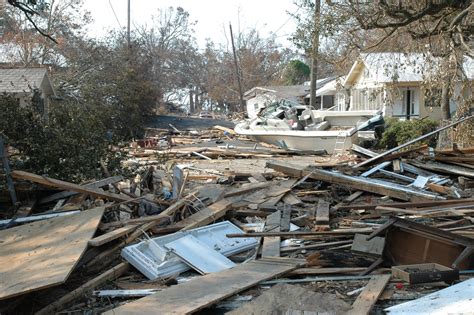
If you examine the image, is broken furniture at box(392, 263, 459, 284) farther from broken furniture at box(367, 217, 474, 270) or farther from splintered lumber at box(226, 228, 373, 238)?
splintered lumber at box(226, 228, 373, 238)

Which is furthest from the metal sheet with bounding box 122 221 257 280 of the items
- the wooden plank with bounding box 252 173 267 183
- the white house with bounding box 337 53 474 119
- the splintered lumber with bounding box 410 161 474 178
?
the white house with bounding box 337 53 474 119

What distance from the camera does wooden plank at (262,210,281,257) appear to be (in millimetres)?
6164

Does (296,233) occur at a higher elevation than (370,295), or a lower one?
higher

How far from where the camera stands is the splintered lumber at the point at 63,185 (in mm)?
7082

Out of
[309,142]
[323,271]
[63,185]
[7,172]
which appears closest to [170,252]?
[323,271]

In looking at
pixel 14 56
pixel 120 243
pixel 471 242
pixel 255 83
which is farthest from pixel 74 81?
pixel 255 83

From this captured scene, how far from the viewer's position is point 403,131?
21344mm

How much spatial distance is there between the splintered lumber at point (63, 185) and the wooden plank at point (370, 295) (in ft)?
12.7

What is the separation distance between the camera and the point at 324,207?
329 inches

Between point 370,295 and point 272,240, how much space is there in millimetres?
2097

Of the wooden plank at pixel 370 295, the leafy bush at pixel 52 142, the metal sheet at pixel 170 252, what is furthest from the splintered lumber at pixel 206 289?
the leafy bush at pixel 52 142

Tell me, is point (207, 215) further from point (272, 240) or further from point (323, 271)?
point (323, 271)

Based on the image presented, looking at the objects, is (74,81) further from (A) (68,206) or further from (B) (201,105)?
(B) (201,105)

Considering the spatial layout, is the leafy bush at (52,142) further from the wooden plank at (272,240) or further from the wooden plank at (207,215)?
the wooden plank at (272,240)
